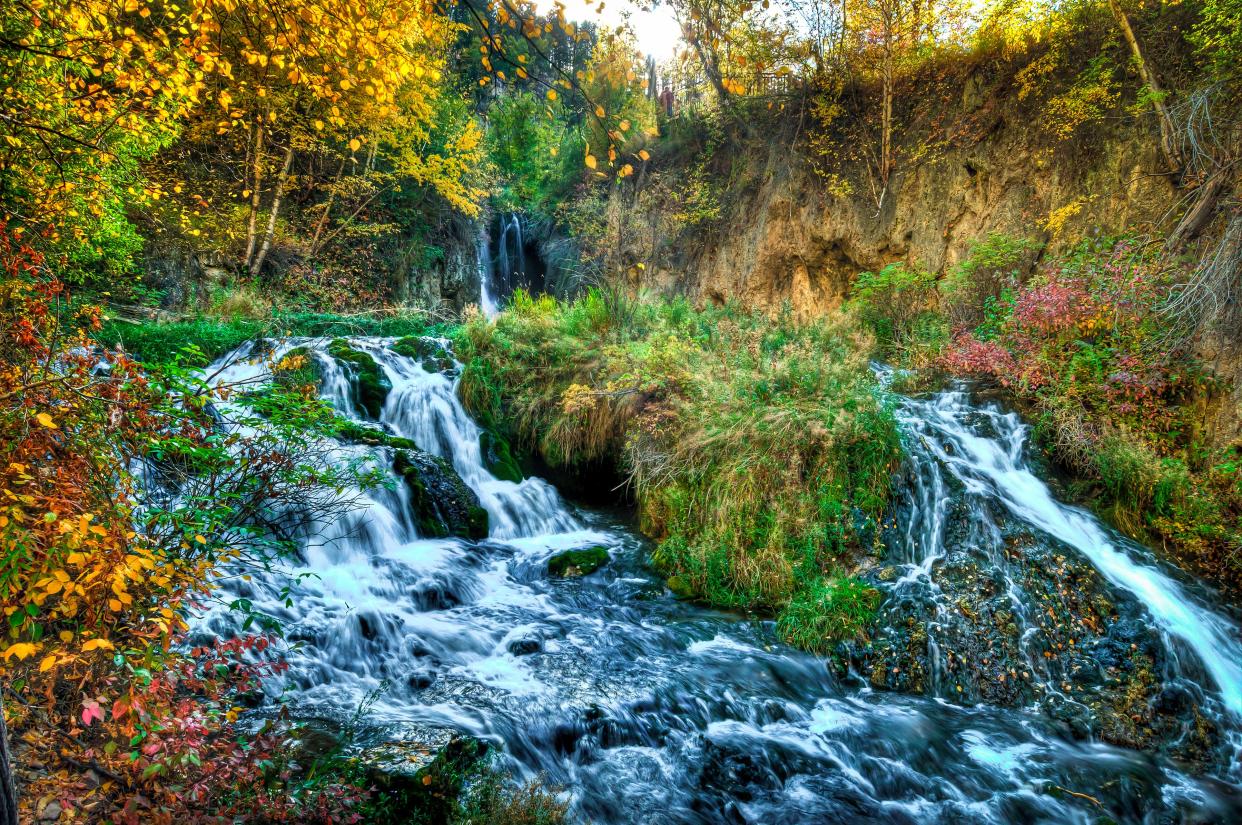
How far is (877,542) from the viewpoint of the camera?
5.10m

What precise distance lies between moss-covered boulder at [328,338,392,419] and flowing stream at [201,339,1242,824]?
83.7 inches

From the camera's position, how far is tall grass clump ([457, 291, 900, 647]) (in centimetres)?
526

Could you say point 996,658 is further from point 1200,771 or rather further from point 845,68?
point 845,68

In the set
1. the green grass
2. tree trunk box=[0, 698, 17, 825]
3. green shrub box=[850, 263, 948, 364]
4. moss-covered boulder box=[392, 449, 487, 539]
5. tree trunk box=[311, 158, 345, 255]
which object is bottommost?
moss-covered boulder box=[392, 449, 487, 539]

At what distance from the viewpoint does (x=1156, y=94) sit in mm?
6641

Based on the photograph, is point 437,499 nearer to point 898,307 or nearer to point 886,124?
point 898,307

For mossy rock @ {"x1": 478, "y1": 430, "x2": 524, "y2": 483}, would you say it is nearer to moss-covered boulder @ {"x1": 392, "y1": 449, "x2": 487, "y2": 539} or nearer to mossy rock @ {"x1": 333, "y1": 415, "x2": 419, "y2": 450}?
moss-covered boulder @ {"x1": 392, "y1": 449, "x2": 487, "y2": 539}

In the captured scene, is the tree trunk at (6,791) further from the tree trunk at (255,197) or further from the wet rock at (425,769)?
the tree trunk at (255,197)

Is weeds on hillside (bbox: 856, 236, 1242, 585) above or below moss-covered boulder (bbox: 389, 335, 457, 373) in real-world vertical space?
below

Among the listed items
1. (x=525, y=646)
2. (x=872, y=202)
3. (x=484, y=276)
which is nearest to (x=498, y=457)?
(x=525, y=646)

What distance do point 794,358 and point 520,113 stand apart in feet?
55.4

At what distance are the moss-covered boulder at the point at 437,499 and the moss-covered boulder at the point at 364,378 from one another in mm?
1705

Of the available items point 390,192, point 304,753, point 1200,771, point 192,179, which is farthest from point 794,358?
point 390,192

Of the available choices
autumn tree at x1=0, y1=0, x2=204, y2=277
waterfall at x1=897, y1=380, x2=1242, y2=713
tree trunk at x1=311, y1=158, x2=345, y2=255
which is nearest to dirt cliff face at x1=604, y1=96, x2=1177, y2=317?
waterfall at x1=897, y1=380, x2=1242, y2=713
